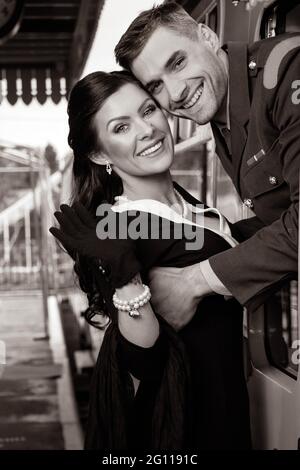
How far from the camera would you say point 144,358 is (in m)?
1.44

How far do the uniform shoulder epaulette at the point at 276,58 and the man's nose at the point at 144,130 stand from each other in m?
0.29

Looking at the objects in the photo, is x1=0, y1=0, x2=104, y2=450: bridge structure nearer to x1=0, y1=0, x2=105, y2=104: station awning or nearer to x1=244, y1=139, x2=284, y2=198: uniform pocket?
x1=0, y1=0, x2=105, y2=104: station awning

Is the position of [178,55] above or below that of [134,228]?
above

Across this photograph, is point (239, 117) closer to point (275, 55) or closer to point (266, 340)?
point (275, 55)

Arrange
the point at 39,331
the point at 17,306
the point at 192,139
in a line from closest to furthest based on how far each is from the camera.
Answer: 1. the point at 192,139
2. the point at 39,331
3. the point at 17,306

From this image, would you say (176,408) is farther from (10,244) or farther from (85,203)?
(10,244)

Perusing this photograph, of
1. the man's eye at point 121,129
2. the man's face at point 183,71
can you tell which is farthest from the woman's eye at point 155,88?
the man's eye at point 121,129

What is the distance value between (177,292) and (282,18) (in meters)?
0.71

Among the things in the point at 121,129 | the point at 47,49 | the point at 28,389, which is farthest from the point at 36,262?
the point at 121,129

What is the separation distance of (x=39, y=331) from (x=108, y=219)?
5.85 metres

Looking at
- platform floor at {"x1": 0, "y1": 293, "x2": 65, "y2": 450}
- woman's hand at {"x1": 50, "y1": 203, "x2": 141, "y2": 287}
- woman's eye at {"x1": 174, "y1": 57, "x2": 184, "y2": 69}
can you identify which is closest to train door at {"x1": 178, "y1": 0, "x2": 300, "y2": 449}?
woman's eye at {"x1": 174, "y1": 57, "x2": 184, "y2": 69}

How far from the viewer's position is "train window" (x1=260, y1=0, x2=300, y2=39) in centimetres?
160

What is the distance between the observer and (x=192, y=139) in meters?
2.40
